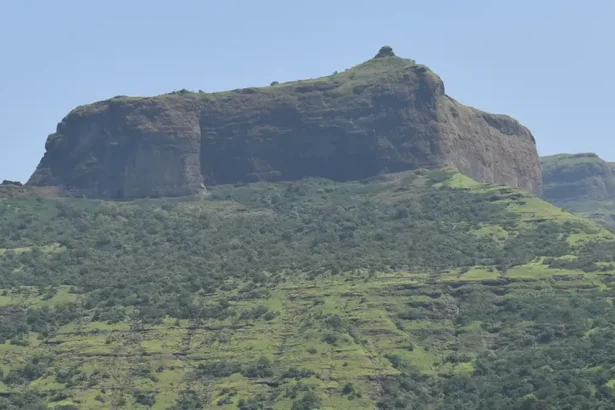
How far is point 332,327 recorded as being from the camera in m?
166

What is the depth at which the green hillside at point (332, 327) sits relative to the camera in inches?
6093

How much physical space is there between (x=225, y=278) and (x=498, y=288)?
32.3 metres

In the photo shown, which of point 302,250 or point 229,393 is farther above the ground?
point 302,250

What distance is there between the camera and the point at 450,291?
577ft

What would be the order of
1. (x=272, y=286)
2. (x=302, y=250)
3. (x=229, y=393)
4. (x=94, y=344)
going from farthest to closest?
(x=302, y=250) → (x=272, y=286) → (x=94, y=344) → (x=229, y=393)

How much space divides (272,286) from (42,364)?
97.4ft

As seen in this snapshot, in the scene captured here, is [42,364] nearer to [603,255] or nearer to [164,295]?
[164,295]

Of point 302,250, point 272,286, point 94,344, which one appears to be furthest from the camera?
point 302,250

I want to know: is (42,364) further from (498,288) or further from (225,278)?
(498,288)

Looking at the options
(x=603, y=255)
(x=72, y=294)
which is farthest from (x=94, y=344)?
(x=603, y=255)

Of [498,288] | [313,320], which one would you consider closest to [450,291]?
[498,288]

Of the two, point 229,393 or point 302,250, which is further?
point 302,250

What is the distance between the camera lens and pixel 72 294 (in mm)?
187250

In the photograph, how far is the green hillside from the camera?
155 metres
